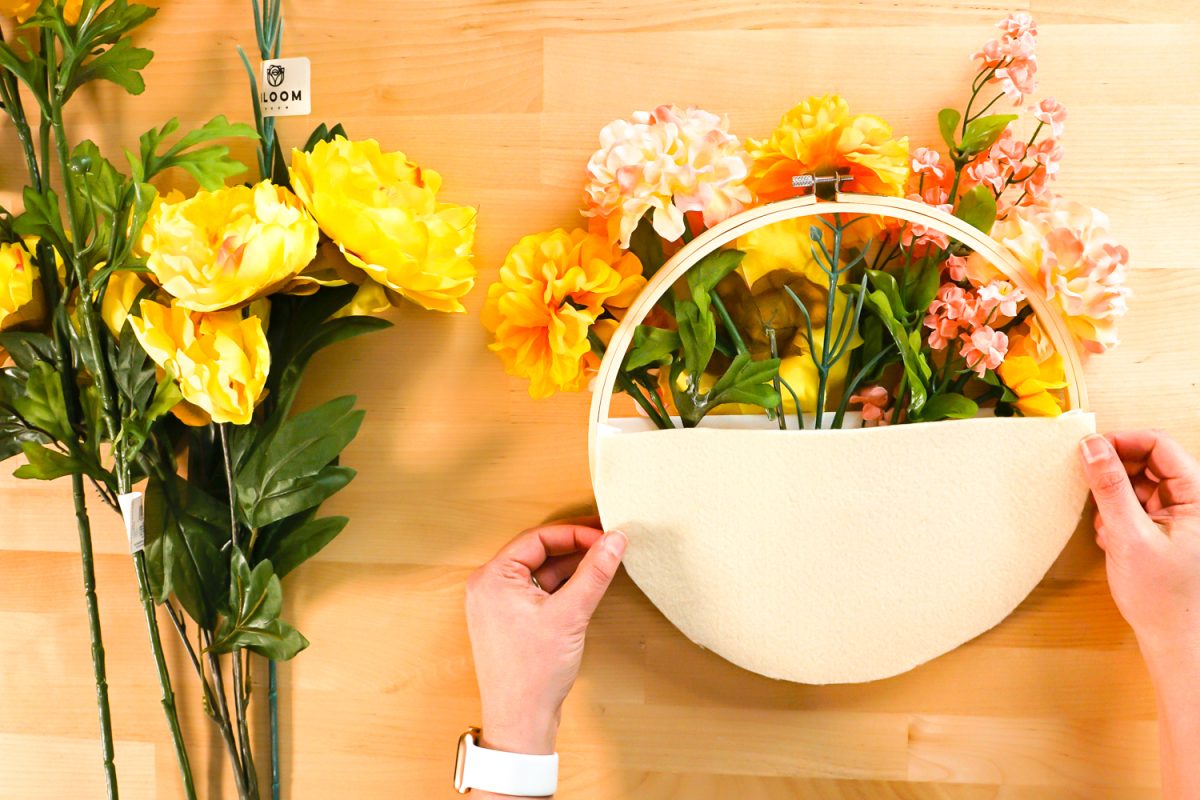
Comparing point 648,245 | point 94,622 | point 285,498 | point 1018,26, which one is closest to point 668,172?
point 648,245

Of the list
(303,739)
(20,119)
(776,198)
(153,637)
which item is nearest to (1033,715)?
(776,198)

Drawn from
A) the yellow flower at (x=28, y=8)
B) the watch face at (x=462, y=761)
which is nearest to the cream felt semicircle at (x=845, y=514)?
the watch face at (x=462, y=761)

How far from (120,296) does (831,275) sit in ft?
1.92

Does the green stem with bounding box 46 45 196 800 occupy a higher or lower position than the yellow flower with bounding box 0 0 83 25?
lower

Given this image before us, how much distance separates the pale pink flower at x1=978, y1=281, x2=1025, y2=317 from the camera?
1.87ft

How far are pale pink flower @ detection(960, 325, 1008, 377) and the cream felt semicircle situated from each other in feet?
0.15

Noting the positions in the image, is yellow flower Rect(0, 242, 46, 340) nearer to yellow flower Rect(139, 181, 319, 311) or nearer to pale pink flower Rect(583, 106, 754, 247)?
yellow flower Rect(139, 181, 319, 311)

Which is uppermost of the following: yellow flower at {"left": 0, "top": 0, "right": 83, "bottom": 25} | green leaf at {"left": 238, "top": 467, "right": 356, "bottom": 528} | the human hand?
yellow flower at {"left": 0, "top": 0, "right": 83, "bottom": 25}

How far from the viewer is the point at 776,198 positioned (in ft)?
2.10

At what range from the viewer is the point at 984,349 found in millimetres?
578

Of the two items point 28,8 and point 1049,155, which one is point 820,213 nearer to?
point 1049,155

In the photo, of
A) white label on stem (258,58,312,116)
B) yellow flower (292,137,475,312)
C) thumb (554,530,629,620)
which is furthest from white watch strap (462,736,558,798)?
white label on stem (258,58,312,116)

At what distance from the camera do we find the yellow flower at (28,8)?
0.66m

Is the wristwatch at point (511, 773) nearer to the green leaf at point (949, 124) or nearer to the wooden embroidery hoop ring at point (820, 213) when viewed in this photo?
the wooden embroidery hoop ring at point (820, 213)
